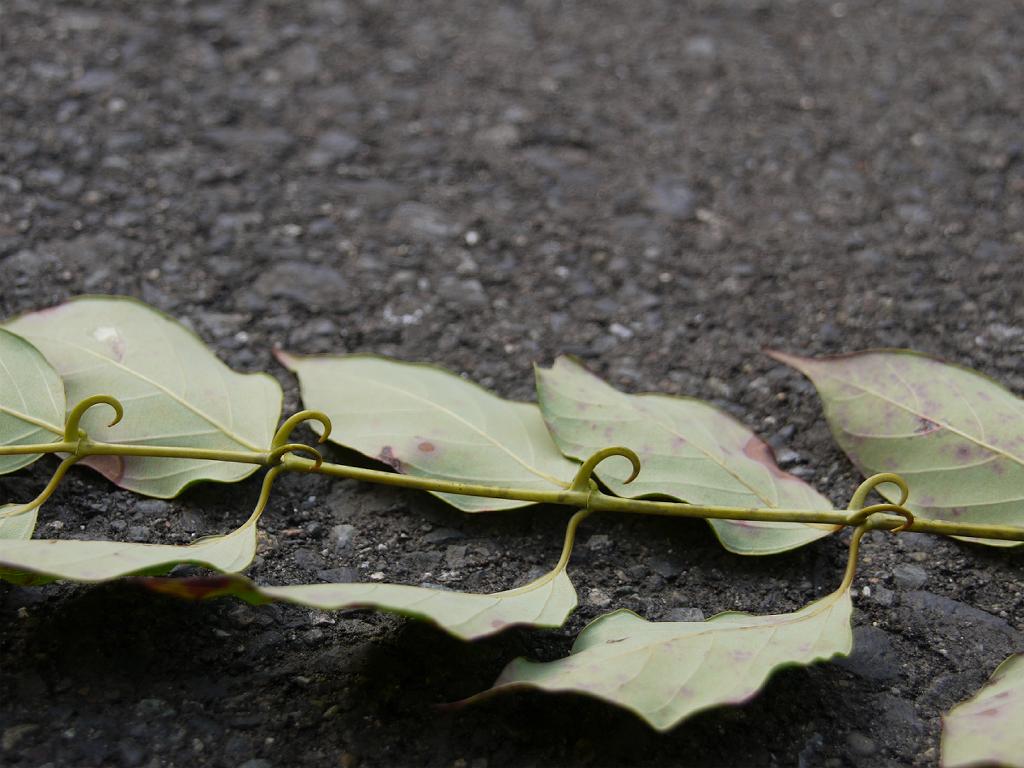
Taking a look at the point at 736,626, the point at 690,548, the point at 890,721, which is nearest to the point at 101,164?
the point at 690,548

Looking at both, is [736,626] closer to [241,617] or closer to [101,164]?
[241,617]

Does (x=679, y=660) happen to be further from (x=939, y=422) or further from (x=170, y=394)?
(x=170, y=394)

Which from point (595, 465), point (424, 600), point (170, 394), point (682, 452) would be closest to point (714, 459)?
point (682, 452)

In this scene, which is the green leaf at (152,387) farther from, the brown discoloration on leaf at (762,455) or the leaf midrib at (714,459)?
the brown discoloration on leaf at (762,455)

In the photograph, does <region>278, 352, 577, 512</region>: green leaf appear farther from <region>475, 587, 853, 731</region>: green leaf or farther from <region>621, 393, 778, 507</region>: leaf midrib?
<region>475, 587, 853, 731</region>: green leaf

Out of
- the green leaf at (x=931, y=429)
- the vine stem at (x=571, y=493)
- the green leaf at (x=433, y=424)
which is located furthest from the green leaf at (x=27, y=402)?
the green leaf at (x=931, y=429)
